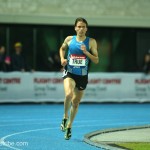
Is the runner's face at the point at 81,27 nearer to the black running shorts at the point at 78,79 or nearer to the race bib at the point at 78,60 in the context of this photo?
the race bib at the point at 78,60

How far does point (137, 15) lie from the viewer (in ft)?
101

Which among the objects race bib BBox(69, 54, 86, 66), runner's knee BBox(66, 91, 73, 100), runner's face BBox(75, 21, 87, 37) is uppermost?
runner's face BBox(75, 21, 87, 37)

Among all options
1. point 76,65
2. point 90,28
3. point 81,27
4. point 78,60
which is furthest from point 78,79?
point 90,28

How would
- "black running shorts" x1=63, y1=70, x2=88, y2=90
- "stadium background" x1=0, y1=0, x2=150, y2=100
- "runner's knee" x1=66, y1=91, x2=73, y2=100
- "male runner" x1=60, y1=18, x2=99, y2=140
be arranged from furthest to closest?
1. "stadium background" x1=0, y1=0, x2=150, y2=100
2. "black running shorts" x1=63, y1=70, x2=88, y2=90
3. "male runner" x1=60, y1=18, x2=99, y2=140
4. "runner's knee" x1=66, y1=91, x2=73, y2=100

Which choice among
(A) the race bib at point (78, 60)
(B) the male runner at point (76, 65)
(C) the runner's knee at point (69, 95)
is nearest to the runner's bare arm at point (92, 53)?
(B) the male runner at point (76, 65)

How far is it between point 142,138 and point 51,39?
19.1 m

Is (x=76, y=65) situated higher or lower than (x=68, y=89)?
higher

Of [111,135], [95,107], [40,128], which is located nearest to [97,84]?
[95,107]

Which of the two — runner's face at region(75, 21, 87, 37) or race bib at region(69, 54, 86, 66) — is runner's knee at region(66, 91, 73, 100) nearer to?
race bib at region(69, 54, 86, 66)

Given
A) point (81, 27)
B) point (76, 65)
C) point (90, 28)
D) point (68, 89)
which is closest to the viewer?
point (68, 89)

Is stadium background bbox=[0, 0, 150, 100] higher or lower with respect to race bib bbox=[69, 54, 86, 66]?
higher

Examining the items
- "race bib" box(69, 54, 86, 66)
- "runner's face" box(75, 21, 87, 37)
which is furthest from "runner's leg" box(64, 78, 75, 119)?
"runner's face" box(75, 21, 87, 37)

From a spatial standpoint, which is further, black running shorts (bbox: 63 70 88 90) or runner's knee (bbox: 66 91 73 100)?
black running shorts (bbox: 63 70 88 90)

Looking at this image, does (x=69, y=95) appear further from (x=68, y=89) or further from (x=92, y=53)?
(x=92, y=53)
